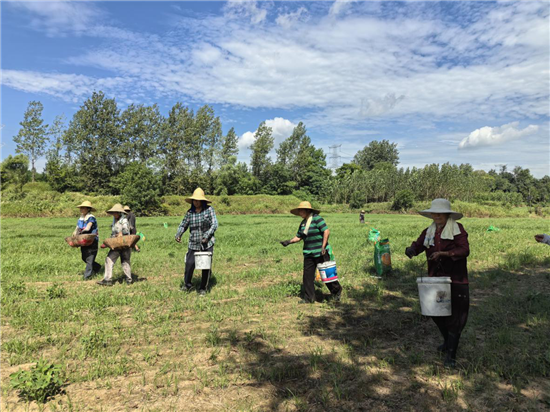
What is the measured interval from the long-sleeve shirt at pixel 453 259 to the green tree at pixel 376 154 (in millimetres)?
112921

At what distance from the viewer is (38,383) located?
3629 millimetres

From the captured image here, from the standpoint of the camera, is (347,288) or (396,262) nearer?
(347,288)

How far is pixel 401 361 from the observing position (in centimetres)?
454

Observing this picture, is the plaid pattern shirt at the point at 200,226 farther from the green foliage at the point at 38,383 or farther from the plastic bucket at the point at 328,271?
the green foliage at the point at 38,383

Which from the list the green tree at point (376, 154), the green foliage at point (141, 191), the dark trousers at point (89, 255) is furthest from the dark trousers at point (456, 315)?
the green tree at point (376, 154)

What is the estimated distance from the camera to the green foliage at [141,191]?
4141 cm

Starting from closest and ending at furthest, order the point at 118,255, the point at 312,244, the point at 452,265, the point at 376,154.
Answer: the point at 452,265
the point at 312,244
the point at 118,255
the point at 376,154

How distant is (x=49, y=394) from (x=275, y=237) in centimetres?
1510

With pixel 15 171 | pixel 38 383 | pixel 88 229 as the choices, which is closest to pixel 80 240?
pixel 88 229

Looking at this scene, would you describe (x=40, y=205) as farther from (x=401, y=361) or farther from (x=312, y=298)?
(x=401, y=361)

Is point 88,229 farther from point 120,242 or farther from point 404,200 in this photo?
point 404,200

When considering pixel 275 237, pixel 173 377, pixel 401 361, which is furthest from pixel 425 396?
pixel 275 237

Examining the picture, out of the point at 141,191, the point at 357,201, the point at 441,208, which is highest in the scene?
the point at 357,201

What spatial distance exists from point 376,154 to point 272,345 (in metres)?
116
